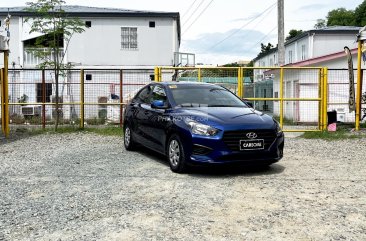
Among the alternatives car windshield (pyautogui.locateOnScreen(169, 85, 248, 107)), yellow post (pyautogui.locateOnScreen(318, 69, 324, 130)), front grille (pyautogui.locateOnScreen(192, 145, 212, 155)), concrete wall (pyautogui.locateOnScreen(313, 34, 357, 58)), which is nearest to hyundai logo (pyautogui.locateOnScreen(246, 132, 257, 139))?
front grille (pyautogui.locateOnScreen(192, 145, 212, 155))

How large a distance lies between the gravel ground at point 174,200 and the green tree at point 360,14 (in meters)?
51.7

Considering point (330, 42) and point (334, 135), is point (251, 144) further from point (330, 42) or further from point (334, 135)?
point (330, 42)

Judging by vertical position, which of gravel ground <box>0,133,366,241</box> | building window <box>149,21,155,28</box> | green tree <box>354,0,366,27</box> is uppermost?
green tree <box>354,0,366,27</box>

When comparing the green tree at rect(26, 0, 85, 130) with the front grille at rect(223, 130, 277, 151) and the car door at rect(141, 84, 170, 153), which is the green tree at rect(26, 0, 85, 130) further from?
the front grille at rect(223, 130, 277, 151)

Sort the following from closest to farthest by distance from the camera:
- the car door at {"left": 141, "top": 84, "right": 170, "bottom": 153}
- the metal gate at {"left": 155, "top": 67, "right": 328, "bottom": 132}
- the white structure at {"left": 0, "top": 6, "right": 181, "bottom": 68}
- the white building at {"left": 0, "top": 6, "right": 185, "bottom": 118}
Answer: the car door at {"left": 141, "top": 84, "right": 170, "bottom": 153}, the metal gate at {"left": 155, "top": 67, "right": 328, "bottom": 132}, the white building at {"left": 0, "top": 6, "right": 185, "bottom": 118}, the white structure at {"left": 0, "top": 6, "right": 181, "bottom": 68}

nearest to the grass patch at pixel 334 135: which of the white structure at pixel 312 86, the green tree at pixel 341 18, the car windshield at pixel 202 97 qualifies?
the white structure at pixel 312 86

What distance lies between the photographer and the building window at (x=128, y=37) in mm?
27078

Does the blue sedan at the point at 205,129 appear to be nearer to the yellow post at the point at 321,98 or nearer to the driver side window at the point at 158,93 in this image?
the driver side window at the point at 158,93

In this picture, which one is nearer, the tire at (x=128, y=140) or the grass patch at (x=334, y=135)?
the tire at (x=128, y=140)

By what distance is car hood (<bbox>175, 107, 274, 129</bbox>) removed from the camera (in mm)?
6996

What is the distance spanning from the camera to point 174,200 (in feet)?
18.2

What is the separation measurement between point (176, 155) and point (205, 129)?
79 cm

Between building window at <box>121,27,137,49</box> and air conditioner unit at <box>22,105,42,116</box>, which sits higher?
building window at <box>121,27,137,49</box>

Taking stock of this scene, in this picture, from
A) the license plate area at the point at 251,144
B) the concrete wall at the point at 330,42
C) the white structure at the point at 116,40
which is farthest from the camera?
the concrete wall at the point at 330,42
